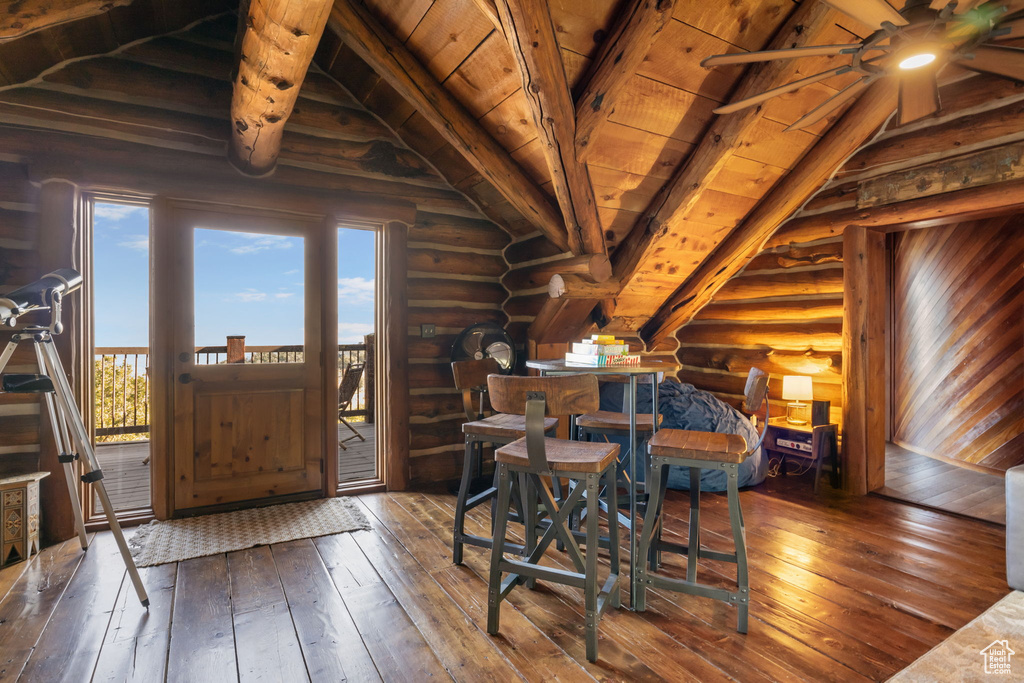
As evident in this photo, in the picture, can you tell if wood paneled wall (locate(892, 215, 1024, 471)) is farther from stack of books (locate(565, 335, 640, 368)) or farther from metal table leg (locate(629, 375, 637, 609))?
metal table leg (locate(629, 375, 637, 609))

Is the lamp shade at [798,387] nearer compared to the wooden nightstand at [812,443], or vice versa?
the wooden nightstand at [812,443]

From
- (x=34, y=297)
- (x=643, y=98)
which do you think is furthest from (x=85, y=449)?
(x=643, y=98)

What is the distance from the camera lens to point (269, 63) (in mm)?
2420

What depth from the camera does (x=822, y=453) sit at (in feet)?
14.2

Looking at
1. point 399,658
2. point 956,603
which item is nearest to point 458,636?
point 399,658

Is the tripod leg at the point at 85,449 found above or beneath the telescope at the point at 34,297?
beneath

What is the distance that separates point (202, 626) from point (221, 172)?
2795mm

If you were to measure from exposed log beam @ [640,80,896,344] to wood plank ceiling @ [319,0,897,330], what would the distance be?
0.27 ft

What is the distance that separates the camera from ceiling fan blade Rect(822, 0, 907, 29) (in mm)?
1835

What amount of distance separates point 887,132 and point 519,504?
12.4ft

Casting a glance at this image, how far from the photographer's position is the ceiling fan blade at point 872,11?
183 cm

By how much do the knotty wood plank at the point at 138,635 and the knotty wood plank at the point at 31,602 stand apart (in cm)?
26

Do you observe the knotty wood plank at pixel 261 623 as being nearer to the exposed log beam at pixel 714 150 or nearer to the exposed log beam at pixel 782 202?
the exposed log beam at pixel 714 150

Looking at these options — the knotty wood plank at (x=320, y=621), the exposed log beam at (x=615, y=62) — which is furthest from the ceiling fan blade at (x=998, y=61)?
the knotty wood plank at (x=320, y=621)
